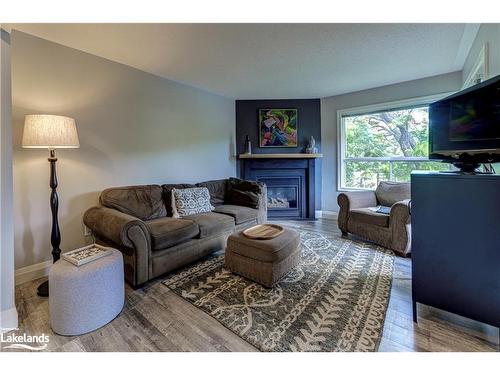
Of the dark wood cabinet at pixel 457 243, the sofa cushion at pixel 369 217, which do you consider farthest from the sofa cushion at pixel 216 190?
the dark wood cabinet at pixel 457 243

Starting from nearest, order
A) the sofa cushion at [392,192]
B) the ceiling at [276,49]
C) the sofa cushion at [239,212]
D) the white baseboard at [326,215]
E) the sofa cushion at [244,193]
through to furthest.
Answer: the ceiling at [276,49]
the sofa cushion at [239,212]
the sofa cushion at [392,192]
the sofa cushion at [244,193]
the white baseboard at [326,215]

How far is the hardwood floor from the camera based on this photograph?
1.42 m

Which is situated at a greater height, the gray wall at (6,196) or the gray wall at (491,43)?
the gray wall at (491,43)

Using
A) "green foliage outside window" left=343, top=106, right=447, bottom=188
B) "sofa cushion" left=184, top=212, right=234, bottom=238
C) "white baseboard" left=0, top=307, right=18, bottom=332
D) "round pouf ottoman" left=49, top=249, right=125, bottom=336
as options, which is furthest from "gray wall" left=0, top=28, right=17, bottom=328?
"green foliage outside window" left=343, top=106, right=447, bottom=188

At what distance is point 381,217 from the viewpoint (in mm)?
2963

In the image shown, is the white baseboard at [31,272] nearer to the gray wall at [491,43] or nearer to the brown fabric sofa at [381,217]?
the brown fabric sofa at [381,217]

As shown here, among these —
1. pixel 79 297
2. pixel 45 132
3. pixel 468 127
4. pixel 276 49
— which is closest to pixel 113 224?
Result: pixel 79 297

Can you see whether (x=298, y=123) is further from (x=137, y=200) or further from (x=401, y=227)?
(x=137, y=200)

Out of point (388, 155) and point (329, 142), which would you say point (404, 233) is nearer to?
point (388, 155)

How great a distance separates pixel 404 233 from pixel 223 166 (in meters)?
3.08

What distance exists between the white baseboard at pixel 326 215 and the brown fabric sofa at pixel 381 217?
1076 millimetres

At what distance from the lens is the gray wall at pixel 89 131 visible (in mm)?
2207

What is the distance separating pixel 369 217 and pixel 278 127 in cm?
247
